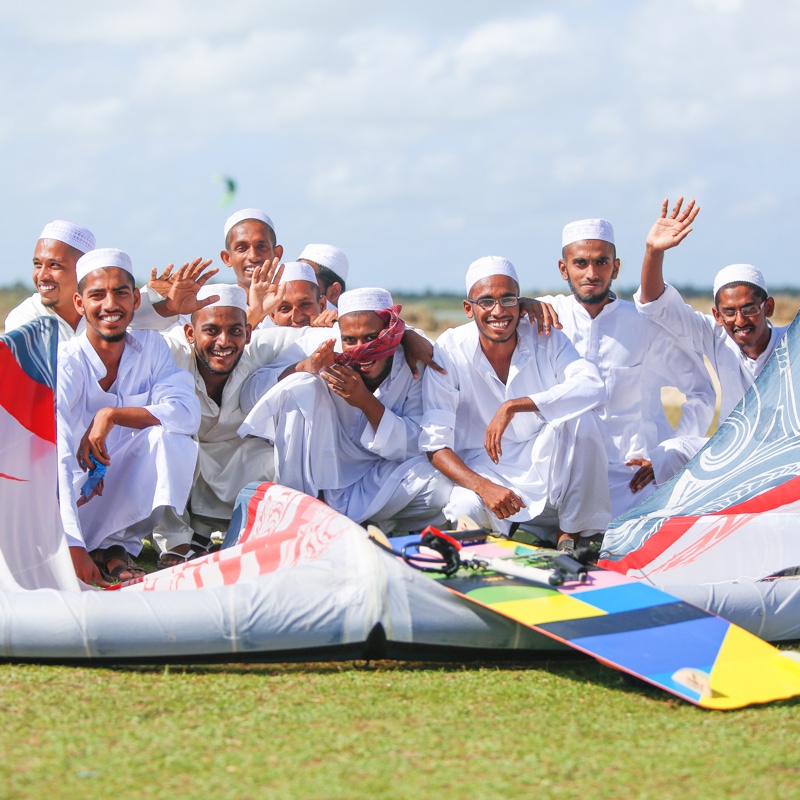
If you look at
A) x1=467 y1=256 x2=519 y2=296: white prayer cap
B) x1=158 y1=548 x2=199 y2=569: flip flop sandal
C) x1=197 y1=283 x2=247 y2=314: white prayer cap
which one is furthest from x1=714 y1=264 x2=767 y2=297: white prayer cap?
x1=158 y1=548 x2=199 y2=569: flip flop sandal

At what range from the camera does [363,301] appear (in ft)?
18.9

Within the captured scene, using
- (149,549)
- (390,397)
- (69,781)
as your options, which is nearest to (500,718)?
(69,781)

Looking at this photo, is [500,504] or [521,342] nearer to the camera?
[500,504]

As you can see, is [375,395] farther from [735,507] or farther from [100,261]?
[735,507]

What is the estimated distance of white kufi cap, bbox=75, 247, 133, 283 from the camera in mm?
5723

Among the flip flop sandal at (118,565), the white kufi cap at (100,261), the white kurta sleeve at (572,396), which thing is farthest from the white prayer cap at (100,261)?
the white kurta sleeve at (572,396)

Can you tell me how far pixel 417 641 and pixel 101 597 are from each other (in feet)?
3.63

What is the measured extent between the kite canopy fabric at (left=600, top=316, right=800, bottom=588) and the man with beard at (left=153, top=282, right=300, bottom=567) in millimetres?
2162

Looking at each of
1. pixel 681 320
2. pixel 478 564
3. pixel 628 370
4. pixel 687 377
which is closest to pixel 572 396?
pixel 628 370

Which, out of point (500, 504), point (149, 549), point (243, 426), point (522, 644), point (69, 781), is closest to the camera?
point (69, 781)

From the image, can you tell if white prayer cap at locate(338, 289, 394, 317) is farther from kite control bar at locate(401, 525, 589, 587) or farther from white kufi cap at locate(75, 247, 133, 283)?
kite control bar at locate(401, 525, 589, 587)

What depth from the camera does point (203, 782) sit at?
273 centimetres

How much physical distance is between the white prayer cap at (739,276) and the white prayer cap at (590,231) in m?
0.75

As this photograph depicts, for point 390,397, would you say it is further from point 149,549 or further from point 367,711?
point 367,711
